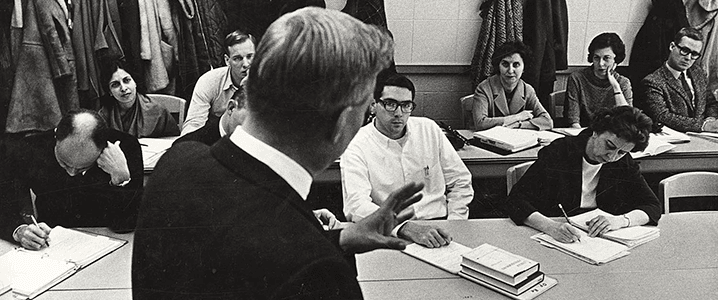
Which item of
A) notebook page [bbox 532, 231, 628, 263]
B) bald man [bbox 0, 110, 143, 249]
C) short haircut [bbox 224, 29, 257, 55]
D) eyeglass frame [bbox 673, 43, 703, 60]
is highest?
short haircut [bbox 224, 29, 257, 55]

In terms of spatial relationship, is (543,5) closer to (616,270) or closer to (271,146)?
(616,270)

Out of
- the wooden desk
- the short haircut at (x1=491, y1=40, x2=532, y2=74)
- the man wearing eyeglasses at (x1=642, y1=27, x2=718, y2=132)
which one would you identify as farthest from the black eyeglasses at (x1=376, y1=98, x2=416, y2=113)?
the man wearing eyeglasses at (x1=642, y1=27, x2=718, y2=132)

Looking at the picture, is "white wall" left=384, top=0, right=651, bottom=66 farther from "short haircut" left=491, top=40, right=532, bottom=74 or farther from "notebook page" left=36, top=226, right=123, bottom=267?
"notebook page" left=36, top=226, right=123, bottom=267

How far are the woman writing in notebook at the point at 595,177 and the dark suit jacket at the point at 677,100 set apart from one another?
0.69 metres

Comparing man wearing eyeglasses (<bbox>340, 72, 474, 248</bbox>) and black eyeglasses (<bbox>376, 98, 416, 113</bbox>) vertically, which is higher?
black eyeglasses (<bbox>376, 98, 416, 113</bbox>)

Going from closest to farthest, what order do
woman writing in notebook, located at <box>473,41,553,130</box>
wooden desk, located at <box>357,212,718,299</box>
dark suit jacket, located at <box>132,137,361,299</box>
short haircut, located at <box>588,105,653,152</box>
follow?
dark suit jacket, located at <box>132,137,361,299</box>, wooden desk, located at <box>357,212,718,299</box>, short haircut, located at <box>588,105,653,152</box>, woman writing in notebook, located at <box>473,41,553,130</box>

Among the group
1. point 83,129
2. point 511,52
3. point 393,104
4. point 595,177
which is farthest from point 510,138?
point 83,129

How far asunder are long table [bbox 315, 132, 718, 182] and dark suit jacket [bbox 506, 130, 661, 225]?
0.36 m

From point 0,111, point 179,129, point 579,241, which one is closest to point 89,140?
point 0,111

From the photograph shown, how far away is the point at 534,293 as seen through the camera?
141 centimetres

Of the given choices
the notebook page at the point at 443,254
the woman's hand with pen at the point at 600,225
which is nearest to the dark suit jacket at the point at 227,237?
the notebook page at the point at 443,254

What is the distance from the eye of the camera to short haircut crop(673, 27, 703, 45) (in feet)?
8.00

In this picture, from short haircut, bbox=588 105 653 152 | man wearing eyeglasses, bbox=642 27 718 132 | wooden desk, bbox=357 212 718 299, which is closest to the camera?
wooden desk, bbox=357 212 718 299

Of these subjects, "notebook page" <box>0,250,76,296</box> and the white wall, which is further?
the white wall
